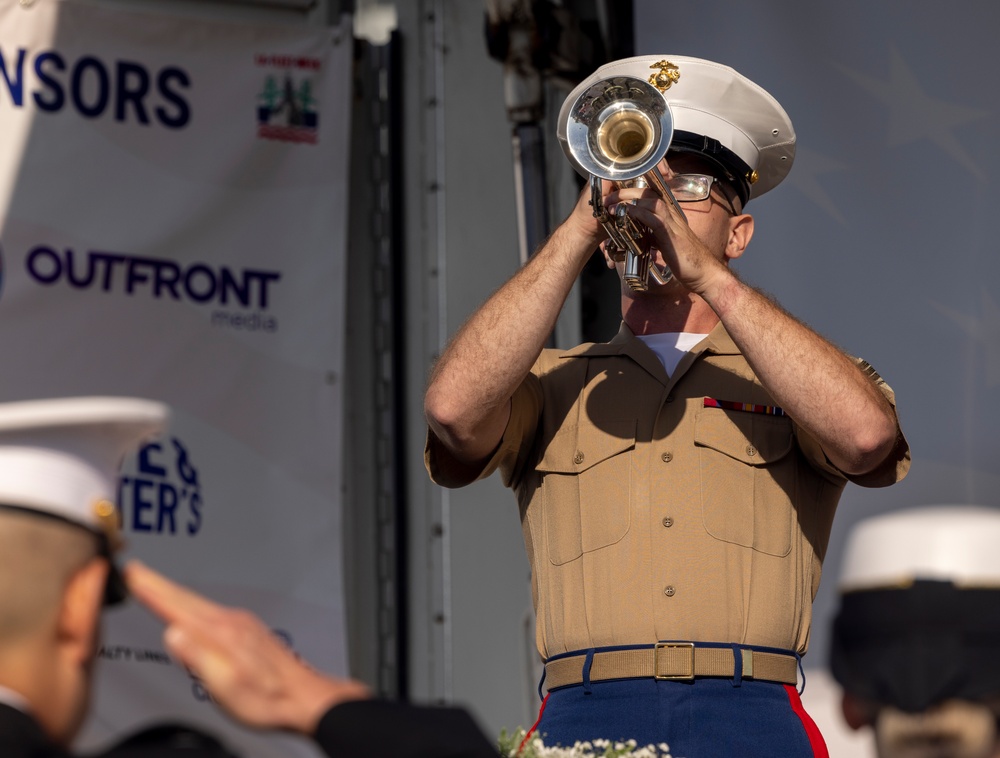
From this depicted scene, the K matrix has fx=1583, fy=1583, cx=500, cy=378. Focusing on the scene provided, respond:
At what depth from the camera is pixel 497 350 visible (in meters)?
2.67

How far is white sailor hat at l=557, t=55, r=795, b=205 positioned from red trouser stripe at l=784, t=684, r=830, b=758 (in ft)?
3.17

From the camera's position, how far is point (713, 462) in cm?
272

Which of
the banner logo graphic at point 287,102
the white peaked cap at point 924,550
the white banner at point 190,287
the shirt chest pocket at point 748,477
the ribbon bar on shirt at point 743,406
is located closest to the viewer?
the white peaked cap at point 924,550

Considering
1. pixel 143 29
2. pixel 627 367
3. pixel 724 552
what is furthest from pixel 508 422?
pixel 143 29

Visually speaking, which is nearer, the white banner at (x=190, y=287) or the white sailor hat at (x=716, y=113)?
the white sailor hat at (x=716, y=113)

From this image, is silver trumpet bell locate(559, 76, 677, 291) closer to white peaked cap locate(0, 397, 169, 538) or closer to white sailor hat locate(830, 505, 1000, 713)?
white peaked cap locate(0, 397, 169, 538)

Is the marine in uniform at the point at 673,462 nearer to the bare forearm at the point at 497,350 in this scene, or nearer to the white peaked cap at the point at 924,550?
the bare forearm at the point at 497,350

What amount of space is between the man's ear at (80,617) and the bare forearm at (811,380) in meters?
1.59

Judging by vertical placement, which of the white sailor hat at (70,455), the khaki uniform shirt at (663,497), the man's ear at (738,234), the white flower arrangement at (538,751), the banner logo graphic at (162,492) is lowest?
the white flower arrangement at (538,751)

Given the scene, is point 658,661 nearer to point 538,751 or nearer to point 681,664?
point 681,664

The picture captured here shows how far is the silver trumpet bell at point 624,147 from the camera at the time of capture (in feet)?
8.84

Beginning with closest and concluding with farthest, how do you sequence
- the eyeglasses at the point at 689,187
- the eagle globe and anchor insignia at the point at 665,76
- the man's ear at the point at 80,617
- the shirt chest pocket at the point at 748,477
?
the man's ear at the point at 80,617 → the shirt chest pocket at the point at 748,477 → the eyeglasses at the point at 689,187 → the eagle globe and anchor insignia at the point at 665,76

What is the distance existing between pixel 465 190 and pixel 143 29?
117 centimetres

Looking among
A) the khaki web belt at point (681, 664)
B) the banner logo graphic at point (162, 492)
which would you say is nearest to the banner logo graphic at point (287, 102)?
the banner logo graphic at point (162, 492)
